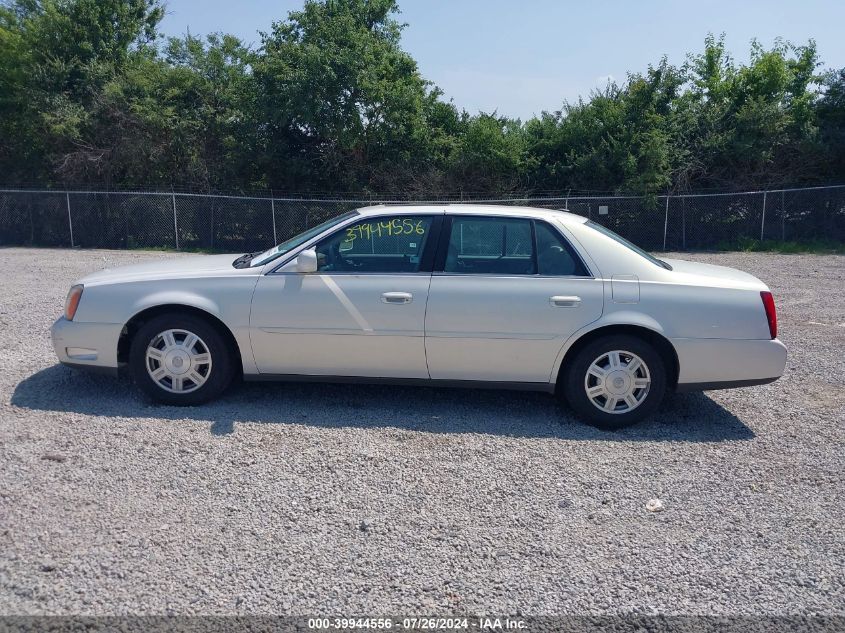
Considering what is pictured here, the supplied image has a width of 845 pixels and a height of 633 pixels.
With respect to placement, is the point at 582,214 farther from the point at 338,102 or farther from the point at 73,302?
the point at 73,302

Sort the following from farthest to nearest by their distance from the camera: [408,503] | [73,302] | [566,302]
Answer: [73,302] → [566,302] → [408,503]

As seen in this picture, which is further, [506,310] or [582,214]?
[582,214]

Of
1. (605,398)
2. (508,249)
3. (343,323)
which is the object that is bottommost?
(605,398)

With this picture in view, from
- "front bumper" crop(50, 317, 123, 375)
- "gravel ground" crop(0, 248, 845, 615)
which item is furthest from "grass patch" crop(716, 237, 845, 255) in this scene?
"front bumper" crop(50, 317, 123, 375)

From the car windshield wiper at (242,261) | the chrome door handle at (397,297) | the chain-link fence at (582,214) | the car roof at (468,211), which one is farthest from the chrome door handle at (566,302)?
the chain-link fence at (582,214)

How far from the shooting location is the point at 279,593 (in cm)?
335

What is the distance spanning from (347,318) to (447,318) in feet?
2.47

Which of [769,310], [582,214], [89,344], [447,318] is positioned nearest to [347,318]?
[447,318]

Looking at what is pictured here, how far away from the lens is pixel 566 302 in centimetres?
550

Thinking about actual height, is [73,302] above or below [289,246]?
below

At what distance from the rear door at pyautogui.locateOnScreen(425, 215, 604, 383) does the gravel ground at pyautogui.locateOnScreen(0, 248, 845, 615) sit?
0.45 m

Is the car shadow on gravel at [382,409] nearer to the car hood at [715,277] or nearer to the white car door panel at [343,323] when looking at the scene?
the white car door panel at [343,323]

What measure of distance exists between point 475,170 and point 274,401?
598 inches

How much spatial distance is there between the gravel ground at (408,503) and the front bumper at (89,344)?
32cm
